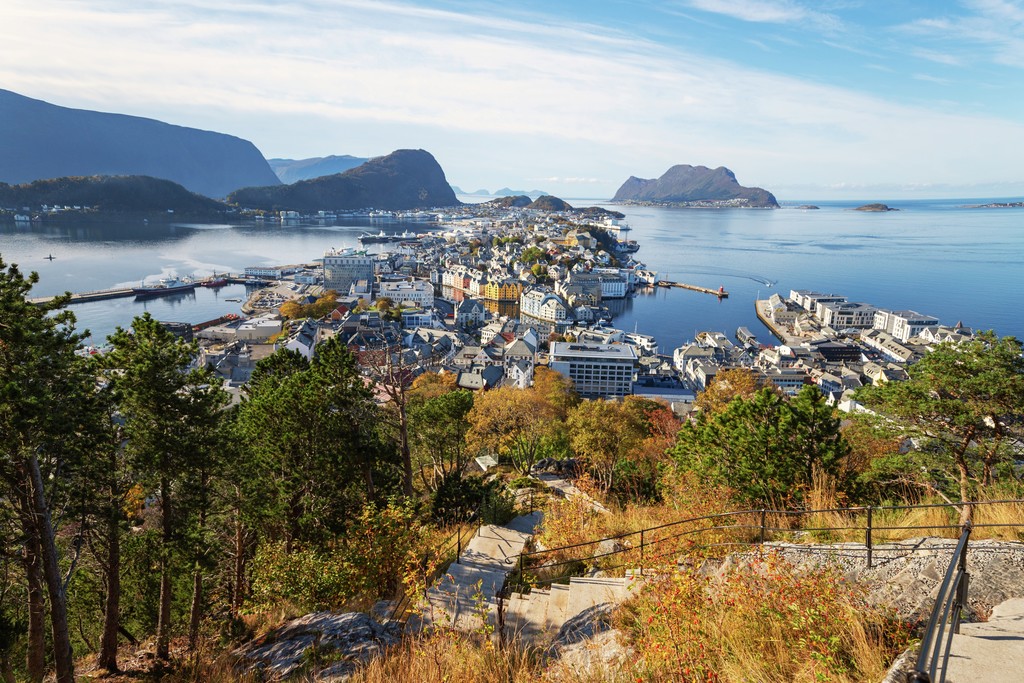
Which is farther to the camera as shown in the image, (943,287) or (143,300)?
(943,287)

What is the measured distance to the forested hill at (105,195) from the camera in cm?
9838

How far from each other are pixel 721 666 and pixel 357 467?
5887 millimetres

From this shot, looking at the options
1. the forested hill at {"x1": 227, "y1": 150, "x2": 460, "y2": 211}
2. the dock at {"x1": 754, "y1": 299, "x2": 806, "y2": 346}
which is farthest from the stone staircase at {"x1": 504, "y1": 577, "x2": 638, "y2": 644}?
the forested hill at {"x1": 227, "y1": 150, "x2": 460, "y2": 211}

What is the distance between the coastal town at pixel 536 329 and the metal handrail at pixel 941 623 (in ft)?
21.1

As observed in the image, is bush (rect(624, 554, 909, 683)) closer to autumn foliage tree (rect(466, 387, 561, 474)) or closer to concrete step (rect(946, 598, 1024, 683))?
concrete step (rect(946, 598, 1024, 683))

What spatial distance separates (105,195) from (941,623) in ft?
445

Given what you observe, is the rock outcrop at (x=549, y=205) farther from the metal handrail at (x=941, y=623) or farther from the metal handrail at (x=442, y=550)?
the metal handrail at (x=941, y=623)

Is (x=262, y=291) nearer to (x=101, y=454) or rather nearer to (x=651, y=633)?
(x=101, y=454)

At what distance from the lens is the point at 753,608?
274cm

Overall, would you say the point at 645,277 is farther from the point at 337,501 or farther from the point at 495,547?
the point at 495,547

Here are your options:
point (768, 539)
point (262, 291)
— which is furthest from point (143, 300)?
point (768, 539)

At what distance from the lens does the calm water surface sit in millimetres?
49906

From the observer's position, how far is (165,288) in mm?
51844

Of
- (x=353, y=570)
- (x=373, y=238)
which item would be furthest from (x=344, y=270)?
(x=353, y=570)
